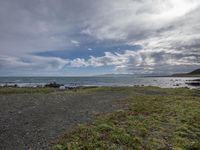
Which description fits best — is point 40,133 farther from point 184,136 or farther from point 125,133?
point 184,136

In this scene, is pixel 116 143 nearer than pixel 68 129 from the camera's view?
Yes

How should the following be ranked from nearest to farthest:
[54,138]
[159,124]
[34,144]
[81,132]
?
[34,144]
[54,138]
[81,132]
[159,124]

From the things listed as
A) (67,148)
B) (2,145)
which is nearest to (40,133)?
Answer: (2,145)

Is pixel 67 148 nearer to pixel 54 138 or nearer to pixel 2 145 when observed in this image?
pixel 54 138

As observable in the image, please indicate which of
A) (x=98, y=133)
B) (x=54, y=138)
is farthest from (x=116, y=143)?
(x=54, y=138)

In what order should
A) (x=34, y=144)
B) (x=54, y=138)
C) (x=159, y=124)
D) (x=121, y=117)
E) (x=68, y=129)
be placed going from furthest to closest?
(x=121, y=117) < (x=159, y=124) < (x=68, y=129) < (x=54, y=138) < (x=34, y=144)

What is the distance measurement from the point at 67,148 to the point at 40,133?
3350 mm

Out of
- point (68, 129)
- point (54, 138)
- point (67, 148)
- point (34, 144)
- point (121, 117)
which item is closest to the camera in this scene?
point (67, 148)

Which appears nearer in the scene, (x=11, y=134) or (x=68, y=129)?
(x=11, y=134)

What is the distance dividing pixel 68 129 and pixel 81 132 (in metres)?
1.46

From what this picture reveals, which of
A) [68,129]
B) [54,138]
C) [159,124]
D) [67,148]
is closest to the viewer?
[67,148]

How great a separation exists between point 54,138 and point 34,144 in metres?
1.33

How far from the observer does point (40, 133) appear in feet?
42.6

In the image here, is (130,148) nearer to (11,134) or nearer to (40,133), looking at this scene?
(40,133)
